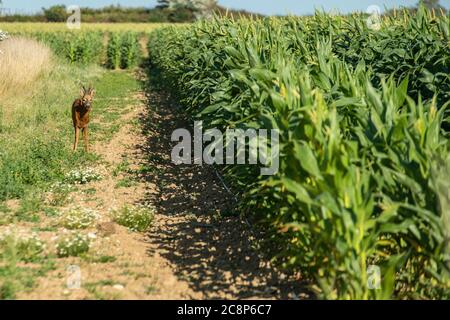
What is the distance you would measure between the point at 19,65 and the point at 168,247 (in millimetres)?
13011

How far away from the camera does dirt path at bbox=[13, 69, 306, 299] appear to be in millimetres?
4605

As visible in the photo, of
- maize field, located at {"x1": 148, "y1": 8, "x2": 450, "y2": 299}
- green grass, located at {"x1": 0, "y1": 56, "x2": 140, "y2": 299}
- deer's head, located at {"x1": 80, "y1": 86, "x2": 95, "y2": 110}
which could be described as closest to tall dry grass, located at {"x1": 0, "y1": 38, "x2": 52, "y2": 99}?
green grass, located at {"x1": 0, "y1": 56, "x2": 140, "y2": 299}

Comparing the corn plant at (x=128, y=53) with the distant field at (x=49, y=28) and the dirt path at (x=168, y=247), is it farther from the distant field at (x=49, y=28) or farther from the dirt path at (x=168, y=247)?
the dirt path at (x=168, y=247)

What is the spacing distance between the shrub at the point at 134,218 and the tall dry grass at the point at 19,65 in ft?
33.8

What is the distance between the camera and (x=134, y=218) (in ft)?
21.1

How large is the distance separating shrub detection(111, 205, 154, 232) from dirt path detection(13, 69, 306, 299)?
0.10 m

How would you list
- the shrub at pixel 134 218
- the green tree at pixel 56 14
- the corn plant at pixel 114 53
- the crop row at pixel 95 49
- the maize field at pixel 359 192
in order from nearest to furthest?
the maize field at pixel 359 192, the shrub at pixel 134 218, the crop row at pixel 95 49, the corn plant at pixel 114 53, the green tree at pixel 56 14

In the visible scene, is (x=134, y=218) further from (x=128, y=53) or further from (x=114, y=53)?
(x=114, y=53)

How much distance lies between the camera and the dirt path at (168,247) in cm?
461

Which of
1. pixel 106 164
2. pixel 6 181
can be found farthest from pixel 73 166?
pixel 6 181

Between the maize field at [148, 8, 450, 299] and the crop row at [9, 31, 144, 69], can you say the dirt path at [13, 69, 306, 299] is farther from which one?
the crop row at [9, 31, 144, 69]

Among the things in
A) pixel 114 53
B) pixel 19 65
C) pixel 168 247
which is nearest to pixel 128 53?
pixel 114 53

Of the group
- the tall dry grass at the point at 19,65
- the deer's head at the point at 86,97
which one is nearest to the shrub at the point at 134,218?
the deer's head at the point at 86,97
